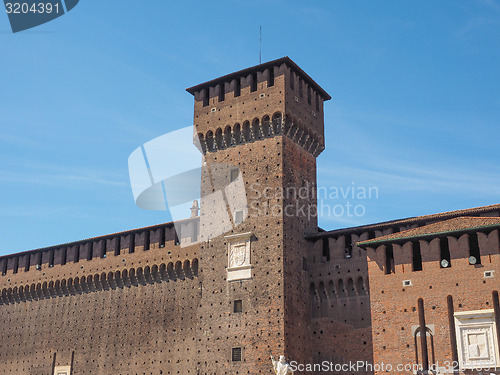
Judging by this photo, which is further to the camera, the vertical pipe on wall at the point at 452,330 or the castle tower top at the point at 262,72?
the castle tower top at the point at 262,72

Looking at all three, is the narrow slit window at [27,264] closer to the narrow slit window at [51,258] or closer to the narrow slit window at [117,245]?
the narrow slit window at [51,258]

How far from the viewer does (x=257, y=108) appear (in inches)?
945

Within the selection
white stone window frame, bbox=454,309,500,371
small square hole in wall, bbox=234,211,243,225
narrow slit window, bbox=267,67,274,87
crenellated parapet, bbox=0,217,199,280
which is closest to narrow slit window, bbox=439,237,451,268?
white stone window frame, bbox=454,309,500,371

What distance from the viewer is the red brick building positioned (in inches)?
734

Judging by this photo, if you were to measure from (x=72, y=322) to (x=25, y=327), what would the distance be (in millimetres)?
3544

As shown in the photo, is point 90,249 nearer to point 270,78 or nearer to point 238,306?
point 238,306

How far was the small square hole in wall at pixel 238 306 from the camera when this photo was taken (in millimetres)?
22281

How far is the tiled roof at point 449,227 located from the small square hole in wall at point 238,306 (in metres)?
5.06

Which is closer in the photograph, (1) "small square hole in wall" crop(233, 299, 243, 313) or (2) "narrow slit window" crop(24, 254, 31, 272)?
(1) "small square hole in wall" crop(233, 299, 243, 313)

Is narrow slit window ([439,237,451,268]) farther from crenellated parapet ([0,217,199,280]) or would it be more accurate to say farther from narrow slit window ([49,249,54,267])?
narrow slit window ([49,249,54,267])

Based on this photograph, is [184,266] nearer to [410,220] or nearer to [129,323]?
[129,323]

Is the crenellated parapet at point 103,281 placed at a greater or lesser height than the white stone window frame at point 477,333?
greater

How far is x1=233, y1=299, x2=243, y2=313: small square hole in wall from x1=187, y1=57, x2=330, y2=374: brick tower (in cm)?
4

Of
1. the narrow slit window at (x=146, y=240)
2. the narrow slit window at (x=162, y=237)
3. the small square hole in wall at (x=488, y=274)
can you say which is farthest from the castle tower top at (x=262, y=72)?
the small square hole in wall at (x=488, y=274)
